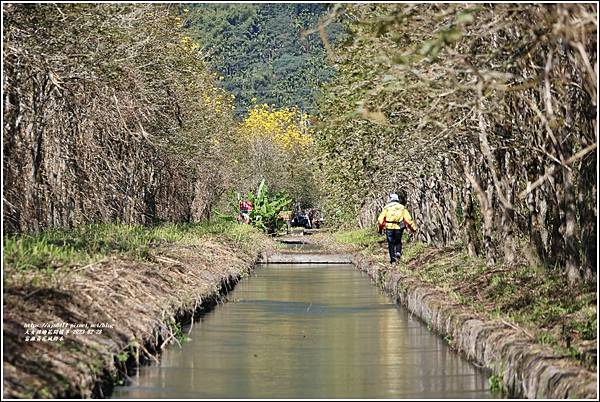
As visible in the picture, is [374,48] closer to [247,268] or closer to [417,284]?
[417,284]

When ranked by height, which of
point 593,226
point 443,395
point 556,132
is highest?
point 556,132

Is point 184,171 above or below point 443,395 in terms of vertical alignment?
above

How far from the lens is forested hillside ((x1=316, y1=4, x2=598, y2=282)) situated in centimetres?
1323

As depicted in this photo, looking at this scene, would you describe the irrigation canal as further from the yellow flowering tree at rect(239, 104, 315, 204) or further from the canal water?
the yellow flowering tree at rect(239, 104, 315, 204)

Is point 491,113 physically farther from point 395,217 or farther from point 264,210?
point 264,210

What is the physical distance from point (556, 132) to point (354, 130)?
11.9m

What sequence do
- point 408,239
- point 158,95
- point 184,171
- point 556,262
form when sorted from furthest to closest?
point 184,171 → point 408,239 → point 158,95 → point 556,262

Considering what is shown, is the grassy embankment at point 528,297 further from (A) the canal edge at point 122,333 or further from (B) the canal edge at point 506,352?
(A) the canal edge at point 122,333

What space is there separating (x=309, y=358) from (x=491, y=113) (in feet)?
13.9

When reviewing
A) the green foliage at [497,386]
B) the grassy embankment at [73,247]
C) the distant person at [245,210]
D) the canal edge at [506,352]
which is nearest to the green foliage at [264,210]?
the distant person at [245,210]

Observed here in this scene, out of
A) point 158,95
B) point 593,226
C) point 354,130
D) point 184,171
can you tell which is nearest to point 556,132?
point 593,226

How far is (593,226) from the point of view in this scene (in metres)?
18.6

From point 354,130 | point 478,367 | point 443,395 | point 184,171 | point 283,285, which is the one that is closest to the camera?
point 443,395

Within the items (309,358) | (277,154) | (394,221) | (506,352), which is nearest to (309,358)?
(309,358)
